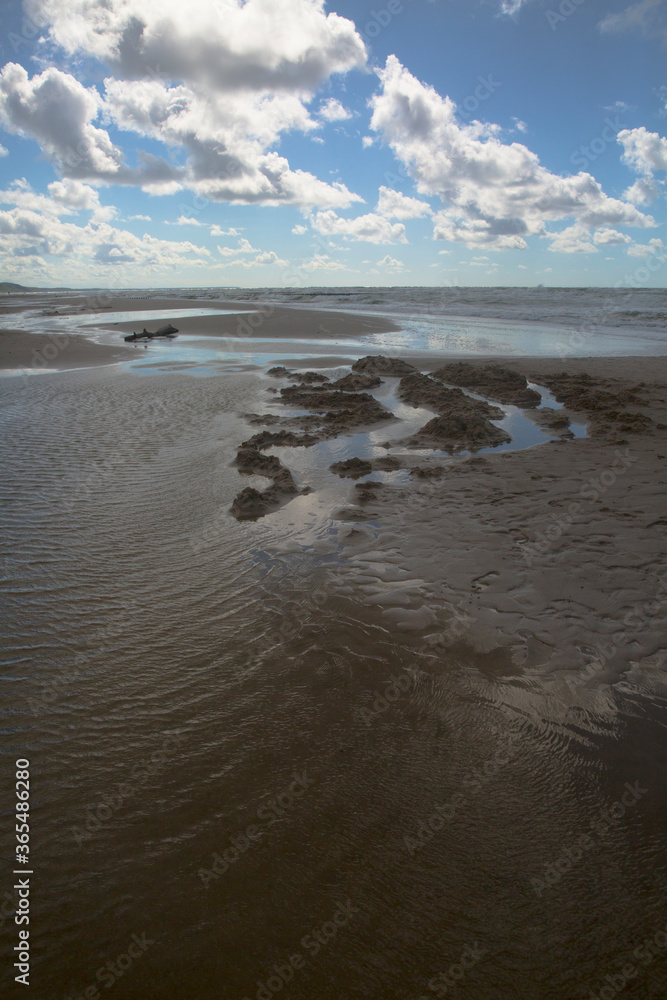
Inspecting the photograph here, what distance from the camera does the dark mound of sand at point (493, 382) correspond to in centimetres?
1190

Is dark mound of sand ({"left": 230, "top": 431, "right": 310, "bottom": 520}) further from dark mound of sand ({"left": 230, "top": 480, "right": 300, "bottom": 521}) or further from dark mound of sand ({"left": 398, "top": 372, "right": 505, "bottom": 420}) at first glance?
dark mound of sand ({"left": 398, "top": 372, "right": 505, "bottom": 420})

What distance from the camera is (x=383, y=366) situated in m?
15.1

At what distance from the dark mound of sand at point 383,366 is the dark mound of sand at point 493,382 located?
3.25 feet

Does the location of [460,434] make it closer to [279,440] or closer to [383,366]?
[279,440]

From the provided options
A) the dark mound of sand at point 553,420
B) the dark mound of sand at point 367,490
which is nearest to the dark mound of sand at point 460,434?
the dark mound of sand at point 553,420

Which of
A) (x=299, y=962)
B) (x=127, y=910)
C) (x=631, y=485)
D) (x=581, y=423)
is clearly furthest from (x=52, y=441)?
(x=581, y=423)

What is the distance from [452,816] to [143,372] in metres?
14.7

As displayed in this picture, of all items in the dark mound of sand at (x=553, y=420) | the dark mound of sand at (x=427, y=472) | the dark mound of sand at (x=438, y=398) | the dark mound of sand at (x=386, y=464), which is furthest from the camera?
the dark mound of sand at (x=438, y=398)

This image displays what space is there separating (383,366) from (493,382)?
3.50 metres

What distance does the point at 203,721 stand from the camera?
316 cm

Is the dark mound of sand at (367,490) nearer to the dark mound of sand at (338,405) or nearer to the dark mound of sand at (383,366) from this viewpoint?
the dark mound of sand at (338,405)

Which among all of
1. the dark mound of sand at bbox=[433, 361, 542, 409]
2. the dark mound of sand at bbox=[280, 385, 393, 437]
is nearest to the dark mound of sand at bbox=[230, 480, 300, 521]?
the dark mound of sand at bbox=[280, 385, 393, 437]

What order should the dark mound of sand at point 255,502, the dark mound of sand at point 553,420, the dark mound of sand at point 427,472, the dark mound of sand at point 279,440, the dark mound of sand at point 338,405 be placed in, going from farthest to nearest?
the dark mound of sand at point 338,405 < the dark mound of sand at point 553,420 < the dark mound of sand at point 279,440 < the dark mound of sand at point 427,472 < the dark mound of sand at point 255,502

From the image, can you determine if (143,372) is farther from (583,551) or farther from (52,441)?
(583,551)
